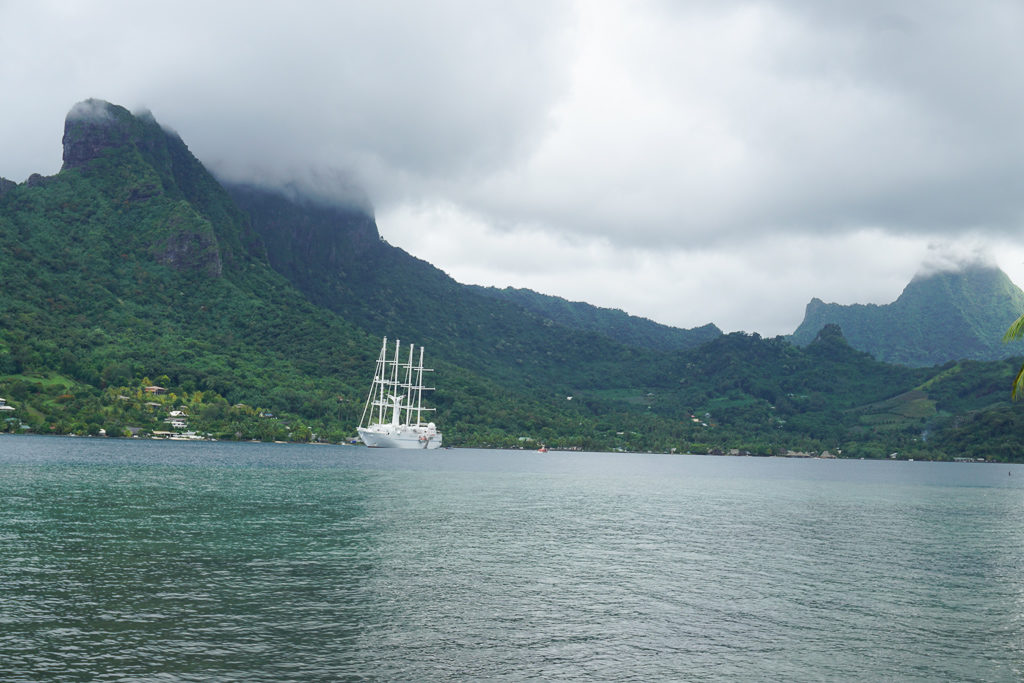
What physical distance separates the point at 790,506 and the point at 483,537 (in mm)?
52103

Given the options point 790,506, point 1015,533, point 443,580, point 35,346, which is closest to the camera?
point 443,580

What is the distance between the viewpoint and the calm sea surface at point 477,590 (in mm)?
25656

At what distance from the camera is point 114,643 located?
25391mm

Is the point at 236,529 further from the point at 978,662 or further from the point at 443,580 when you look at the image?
the point at 978,662

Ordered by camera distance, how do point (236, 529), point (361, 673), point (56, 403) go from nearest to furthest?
1. point (361, 673)
2. point (236, 529)
3. point (56, 403)

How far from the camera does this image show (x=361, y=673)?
23.7m

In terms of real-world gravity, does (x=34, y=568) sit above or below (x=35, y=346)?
below

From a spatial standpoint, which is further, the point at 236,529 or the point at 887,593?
the point at 236,529

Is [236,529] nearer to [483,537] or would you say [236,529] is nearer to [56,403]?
[483,537]

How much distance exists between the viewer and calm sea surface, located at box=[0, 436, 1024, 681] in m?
25.7

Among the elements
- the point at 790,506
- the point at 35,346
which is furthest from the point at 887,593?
the point at 35,346

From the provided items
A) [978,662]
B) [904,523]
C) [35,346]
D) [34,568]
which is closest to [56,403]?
[35,346]

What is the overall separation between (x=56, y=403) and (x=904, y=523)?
591ft

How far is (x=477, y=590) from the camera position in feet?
123
